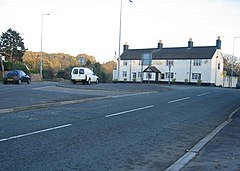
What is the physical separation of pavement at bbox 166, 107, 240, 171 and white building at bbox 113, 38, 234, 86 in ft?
185

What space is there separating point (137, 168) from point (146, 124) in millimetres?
5208

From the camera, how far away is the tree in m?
69.4

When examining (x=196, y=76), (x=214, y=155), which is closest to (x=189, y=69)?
(x=196, y=76)

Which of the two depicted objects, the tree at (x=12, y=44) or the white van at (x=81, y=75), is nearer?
the white van at (x=81, y=75)

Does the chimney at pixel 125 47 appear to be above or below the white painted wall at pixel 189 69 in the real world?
above

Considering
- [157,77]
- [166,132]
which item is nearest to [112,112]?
[166,132]

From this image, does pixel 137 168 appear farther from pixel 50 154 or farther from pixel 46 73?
pixel 46 73

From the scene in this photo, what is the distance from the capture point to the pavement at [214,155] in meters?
6.16

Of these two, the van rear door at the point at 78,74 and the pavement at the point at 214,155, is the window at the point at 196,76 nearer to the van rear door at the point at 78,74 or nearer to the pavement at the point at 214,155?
the van rear door at the point at 78,74

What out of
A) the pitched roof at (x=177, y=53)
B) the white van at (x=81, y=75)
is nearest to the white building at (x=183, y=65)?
the pitched roof at (x=177, y=53)

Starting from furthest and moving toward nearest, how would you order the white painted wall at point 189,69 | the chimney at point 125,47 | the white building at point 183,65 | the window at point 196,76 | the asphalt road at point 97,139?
1. the chimney at point 125,47
2. the window at point 196,76
3. the white building at point 183,65
4. the white painted wall at point 189,69
5. the asphalt road at point 97,139

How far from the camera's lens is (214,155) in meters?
7.11

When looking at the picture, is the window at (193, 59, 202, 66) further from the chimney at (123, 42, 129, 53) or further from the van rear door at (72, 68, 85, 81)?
the van rear door at (72, 68, 85, 81)

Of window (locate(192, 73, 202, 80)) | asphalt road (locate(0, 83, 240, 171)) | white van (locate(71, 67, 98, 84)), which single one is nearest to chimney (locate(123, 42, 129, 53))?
window (locate(192, 73, 202, 80))
